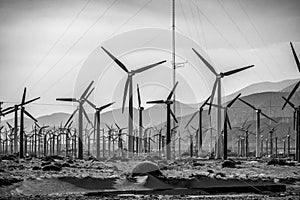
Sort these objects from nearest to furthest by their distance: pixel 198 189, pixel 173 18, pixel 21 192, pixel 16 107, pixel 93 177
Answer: pixel 21 192
pixel 198 189
pixel 93 177
pixel 173 18
pixel 16 107

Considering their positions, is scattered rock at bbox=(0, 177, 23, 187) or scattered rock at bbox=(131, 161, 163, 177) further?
scattered rock at bbox=(131, 161, 163, 177)

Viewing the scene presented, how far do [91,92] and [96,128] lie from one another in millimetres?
9083

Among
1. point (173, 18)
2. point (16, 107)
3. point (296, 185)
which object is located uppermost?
point (173, 18)

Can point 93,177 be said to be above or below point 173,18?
below

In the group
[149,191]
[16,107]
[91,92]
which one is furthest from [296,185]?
[16,107]

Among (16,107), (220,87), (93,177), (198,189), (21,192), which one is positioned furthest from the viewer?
(16,107)

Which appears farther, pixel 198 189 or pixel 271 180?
pixel 271 180

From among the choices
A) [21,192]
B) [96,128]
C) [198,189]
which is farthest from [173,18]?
[21,192]

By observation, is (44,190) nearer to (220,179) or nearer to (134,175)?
(134,175)

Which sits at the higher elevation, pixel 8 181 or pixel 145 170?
pixel 145 170

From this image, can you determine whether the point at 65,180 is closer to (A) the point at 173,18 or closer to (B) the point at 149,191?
(B) the point at 149,191

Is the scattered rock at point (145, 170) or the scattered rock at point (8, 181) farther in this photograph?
the scattered rock at point (145, 170)

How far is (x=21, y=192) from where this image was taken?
46.3 m

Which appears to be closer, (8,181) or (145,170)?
(8,181)
